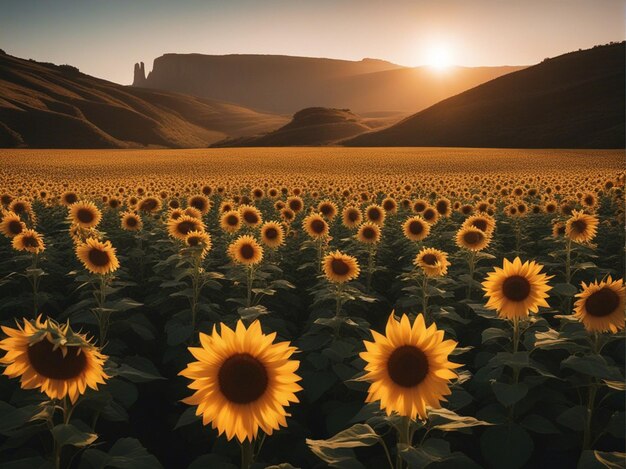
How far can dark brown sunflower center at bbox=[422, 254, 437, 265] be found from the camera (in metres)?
6.42

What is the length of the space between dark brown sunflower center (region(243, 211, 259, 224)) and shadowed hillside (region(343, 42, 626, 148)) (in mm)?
81894

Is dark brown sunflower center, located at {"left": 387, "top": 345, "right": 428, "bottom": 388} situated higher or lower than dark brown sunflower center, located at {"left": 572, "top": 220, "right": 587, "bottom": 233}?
lower

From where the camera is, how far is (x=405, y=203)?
1338cm

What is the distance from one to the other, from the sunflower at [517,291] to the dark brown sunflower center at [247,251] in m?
3.50

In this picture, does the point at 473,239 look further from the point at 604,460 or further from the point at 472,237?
the point at 604,460

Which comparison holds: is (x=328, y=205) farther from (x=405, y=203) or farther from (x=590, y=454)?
(x=590, y=454)

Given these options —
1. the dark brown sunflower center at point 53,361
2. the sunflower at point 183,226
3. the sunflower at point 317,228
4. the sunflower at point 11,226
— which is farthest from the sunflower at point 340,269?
the sunflower at point 11,226

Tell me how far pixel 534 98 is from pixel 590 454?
117m

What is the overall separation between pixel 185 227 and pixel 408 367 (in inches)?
229

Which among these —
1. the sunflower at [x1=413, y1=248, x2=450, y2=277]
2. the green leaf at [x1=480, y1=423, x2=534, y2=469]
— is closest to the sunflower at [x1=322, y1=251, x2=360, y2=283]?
the sunflower at [x1=413, y1=248, x2=450, y2=277]

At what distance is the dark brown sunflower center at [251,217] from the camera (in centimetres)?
970

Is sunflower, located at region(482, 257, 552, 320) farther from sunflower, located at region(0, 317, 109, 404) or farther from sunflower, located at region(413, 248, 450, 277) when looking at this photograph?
sunflower, located at region(0, 317, 109, 404)

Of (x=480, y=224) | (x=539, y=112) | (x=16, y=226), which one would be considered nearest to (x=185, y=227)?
(x=16, y=226)

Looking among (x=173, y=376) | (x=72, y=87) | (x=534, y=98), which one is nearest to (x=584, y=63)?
(x=534, y=98)
